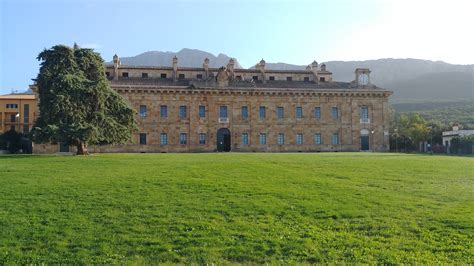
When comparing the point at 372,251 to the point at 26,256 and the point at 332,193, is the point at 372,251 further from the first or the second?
the point at 26,256

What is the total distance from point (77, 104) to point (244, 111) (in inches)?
937

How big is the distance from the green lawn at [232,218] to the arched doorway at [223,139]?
34.8 meters

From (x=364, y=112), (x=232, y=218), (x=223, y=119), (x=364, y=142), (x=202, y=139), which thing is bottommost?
(x=232, y=218)

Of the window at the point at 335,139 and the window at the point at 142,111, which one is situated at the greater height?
the window at the point at 142,111

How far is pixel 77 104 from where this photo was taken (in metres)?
33.4

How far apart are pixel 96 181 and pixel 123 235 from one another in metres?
6.32

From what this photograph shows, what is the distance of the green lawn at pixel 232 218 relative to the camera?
10578 mm

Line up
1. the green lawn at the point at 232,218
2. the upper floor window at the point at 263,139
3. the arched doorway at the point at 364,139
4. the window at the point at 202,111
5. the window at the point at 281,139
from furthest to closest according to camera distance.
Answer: the arched doorway at the point at 364,139 < the window at the point at 281,139 < the upper floor window at the point at 263,139 < the window at the point at 202,111 < the green lawn at the point at 232,218

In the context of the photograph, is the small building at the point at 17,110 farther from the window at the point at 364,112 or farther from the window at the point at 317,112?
the window at the point at 364,112

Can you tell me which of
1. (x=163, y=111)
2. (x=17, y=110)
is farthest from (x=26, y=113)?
(x=163, y=111)

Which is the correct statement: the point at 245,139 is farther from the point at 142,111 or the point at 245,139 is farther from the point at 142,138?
the point at 142,111

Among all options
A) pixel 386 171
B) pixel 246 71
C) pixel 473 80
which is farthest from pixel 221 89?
pixel 473 80

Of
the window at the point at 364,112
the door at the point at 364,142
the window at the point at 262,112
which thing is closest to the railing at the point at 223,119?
the window at the point at 262,112

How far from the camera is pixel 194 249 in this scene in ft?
35.2
